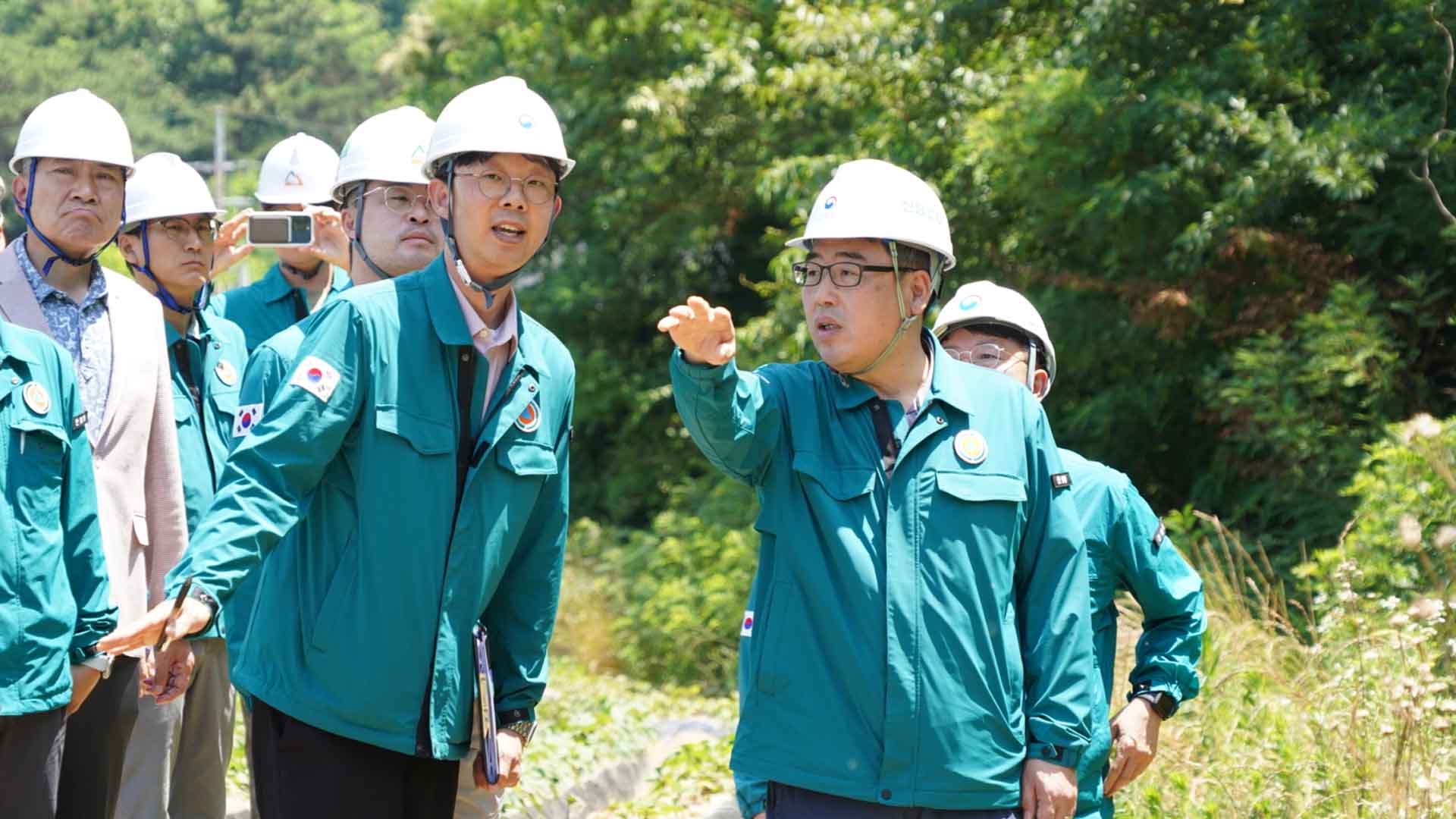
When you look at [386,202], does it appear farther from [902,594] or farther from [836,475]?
[902,594]

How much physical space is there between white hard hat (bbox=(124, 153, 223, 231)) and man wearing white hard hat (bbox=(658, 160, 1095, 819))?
3102mm

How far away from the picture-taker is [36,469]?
434cm

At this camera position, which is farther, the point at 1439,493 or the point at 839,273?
the point at 1439,493

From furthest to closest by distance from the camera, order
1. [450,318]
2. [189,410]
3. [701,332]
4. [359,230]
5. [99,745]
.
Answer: [189,410] → [359,230] → [99,745] → [450,318] → [701,332]

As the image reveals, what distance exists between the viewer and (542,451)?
4055mm

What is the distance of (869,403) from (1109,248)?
9134mm

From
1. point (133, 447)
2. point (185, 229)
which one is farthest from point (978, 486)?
point (185, 229)

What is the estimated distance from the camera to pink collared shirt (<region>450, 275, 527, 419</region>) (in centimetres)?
404

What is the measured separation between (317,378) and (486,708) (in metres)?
0.84

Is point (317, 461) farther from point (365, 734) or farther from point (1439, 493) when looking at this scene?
point (1439, 493)

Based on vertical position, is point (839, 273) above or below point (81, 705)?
above

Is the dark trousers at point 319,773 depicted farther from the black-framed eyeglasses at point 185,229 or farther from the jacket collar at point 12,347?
the black-framed eyeglasses at point 185,229

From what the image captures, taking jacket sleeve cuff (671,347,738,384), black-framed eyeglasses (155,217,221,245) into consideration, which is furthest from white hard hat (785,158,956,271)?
black-framed eyeglasses (155,217,221,245)

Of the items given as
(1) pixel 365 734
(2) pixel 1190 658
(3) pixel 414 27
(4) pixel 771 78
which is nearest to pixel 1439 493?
(2) pixel 1190 658
